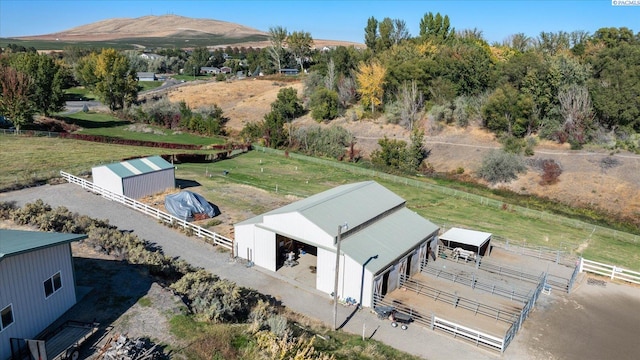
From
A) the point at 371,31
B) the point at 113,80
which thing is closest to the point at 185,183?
the point at 113,80

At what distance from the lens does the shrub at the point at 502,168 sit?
50.4 metres

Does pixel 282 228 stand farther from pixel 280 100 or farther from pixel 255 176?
pixel 280 100

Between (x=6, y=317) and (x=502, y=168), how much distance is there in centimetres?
4843

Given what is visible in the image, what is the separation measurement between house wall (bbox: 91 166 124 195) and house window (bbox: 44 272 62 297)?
18.7 metres

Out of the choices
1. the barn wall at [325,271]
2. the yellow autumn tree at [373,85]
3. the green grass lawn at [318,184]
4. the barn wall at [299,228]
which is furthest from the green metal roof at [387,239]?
the yellow autumn tree at [373,85]

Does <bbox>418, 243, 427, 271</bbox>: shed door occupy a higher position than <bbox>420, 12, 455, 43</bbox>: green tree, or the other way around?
<bbox>420, 12, 455, 43</bbox>: green tree

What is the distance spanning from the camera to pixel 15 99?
195 ft

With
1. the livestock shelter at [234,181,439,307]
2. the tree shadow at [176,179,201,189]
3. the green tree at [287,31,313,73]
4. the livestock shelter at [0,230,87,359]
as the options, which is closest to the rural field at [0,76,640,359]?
the tree shadow at [176,179,201,189]

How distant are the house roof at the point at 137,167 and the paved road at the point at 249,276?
2528 millimetres

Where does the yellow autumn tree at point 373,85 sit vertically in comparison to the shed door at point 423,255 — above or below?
above

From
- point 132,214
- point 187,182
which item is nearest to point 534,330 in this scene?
point 132,214

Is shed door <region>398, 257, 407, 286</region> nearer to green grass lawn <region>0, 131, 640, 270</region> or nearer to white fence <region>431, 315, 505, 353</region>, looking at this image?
white fence <region>431, 315, 505, 353</region>

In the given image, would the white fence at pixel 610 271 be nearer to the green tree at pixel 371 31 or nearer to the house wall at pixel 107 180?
the house wall at pixel 107 180

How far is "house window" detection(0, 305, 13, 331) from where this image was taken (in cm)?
1360
